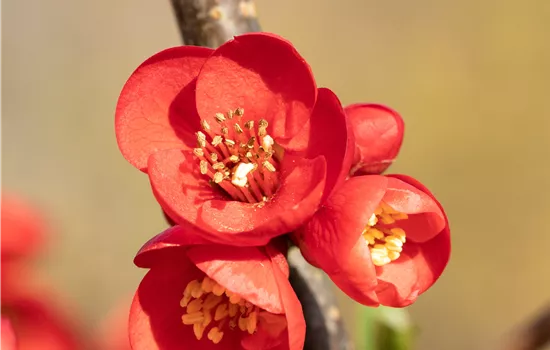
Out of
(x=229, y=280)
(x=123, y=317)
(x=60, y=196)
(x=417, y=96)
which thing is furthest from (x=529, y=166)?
(x=229, y=280)

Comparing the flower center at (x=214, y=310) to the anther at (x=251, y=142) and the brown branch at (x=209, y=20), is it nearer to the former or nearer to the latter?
the anther at (x=251, y=142)

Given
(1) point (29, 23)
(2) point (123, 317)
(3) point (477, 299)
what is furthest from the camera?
(1) point (29, 23)

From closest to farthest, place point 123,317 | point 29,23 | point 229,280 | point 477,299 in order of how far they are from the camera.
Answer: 1. point 229,280
2. point 123,317
3. point 477,299
4. point 29,23

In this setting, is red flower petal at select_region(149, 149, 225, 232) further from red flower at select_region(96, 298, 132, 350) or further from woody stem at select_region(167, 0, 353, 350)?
red flower at select_region(96, 298, 132, 350)

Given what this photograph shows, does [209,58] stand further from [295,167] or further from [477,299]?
[477,299]

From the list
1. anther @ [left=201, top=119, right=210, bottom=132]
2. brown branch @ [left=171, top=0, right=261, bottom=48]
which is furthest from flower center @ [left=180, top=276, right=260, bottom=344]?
brown branch @ [left=171, top=0, right=261, bottom=48]

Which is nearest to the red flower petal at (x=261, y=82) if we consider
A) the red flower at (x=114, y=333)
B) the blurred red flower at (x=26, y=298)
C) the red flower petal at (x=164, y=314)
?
the red flower petal at (x=164, y=314)

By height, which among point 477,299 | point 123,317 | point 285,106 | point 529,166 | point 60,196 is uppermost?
point 285,106
